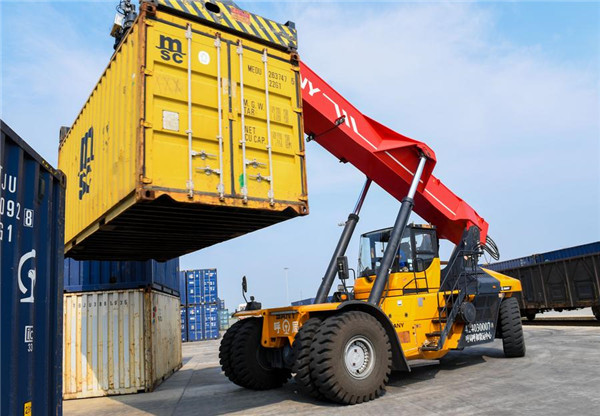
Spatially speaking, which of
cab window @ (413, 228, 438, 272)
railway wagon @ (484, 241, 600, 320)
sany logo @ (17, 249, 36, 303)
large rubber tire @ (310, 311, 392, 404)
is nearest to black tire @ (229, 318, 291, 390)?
large rubber tire @ (310, 311, 392, 404)

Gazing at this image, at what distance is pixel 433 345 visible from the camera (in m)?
8.56

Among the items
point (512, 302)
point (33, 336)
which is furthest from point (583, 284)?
point (33, 336)

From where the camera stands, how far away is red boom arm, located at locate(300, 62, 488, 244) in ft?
26.8

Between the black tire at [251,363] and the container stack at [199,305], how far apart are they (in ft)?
72.5

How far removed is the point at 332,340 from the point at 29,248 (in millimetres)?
4270

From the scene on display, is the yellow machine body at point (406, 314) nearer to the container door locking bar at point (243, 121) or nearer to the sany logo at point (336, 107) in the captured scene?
the container door locking bar at point (243, 121)

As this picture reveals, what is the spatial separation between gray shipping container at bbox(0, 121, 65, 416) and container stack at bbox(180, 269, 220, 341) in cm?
2620

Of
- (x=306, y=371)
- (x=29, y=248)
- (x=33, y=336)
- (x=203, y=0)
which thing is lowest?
(x=306, y=371)

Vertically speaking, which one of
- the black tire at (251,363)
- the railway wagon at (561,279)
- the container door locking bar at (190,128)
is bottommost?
the black tire at (251,363)

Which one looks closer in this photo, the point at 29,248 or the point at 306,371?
the point at 29,248

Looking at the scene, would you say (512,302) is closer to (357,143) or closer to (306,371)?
(357,143)

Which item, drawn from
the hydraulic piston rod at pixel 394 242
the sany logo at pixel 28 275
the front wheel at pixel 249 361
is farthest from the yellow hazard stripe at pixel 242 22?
the front wheel at pixel 249 361

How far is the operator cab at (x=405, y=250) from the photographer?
8977mm

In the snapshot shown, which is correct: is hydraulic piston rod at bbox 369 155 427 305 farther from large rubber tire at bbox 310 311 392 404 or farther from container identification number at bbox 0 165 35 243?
container identification number at bbox 0 165 35 243
